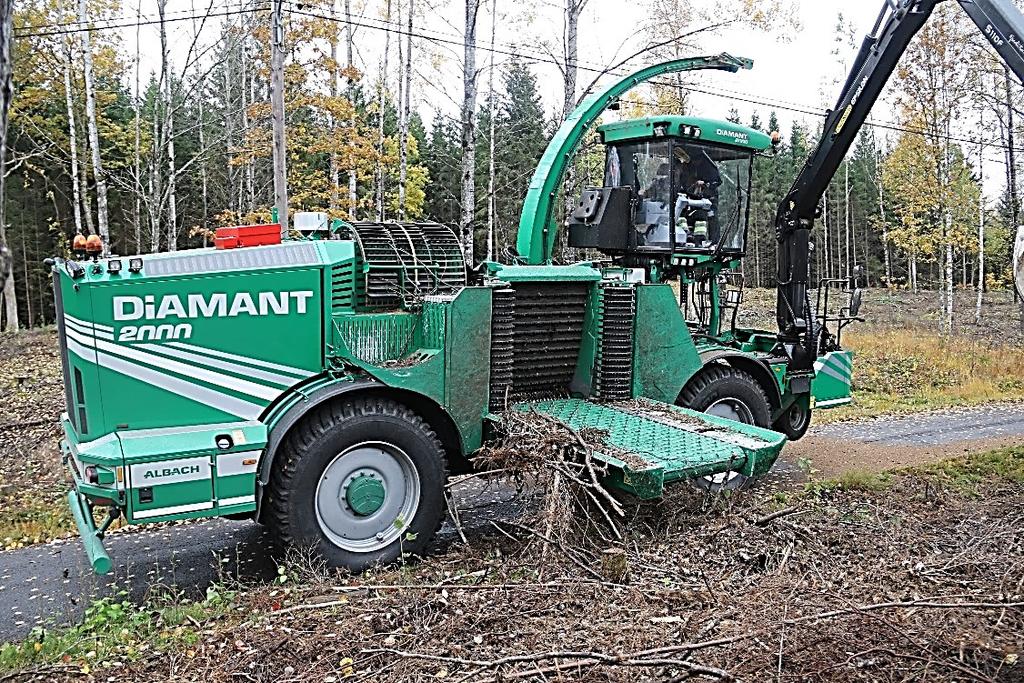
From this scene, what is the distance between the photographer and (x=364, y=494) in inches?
239

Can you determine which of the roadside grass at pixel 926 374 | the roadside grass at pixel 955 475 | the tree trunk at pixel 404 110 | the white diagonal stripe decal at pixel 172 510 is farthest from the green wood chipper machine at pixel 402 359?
the tree trunk at pixel 404 110

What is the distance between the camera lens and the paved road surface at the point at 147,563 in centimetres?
574

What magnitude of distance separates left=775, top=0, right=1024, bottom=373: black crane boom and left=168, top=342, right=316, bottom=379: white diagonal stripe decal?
18.1ft

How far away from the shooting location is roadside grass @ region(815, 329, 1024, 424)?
45.6ft

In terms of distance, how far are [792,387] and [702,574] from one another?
174 inches

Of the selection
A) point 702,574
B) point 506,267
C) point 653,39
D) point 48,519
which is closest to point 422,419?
point 506,267

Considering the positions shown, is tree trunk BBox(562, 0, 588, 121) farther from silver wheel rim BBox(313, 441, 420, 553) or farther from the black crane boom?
silver wheel rim BBox(313, 441, 420, 553)

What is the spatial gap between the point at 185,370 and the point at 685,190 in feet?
17.1

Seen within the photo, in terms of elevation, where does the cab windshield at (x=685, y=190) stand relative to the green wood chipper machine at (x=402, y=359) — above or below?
above

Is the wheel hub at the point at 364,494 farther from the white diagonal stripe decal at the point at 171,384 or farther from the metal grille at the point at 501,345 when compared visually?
the metal grille at the point at 501,345

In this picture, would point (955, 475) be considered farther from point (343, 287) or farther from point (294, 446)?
point (294, 446)

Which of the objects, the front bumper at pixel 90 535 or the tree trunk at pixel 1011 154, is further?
the tree trunk at pixel 1011 154

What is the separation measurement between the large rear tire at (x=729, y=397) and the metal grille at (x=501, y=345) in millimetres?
1988

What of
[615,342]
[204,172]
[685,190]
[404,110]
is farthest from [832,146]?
[204,172]
